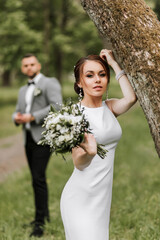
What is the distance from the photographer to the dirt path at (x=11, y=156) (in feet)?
29.7

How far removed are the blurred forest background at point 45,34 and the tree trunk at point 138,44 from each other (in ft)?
46.0

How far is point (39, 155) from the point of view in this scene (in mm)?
4895

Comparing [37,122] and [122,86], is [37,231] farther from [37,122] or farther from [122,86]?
[122,86]

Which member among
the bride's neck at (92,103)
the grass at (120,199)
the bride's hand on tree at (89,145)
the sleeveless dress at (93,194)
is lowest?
the grass at (120,199)

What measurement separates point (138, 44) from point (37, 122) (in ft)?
8.76

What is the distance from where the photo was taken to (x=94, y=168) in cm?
267

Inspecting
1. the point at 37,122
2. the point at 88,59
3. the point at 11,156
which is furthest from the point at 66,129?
the point at 11,156

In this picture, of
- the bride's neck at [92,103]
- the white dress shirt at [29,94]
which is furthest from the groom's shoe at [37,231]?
the bride's neck at [92,103]

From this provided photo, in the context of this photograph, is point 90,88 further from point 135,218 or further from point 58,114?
point 135,218

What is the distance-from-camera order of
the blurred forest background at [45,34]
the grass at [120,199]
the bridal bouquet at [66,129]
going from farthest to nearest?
the blurred forest background at [45,34] < the grass at [120,199] < the bridal bouquet at [66,129]

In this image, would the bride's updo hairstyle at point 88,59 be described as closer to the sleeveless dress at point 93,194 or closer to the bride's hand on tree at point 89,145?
the sleeveless dress at point 93,194

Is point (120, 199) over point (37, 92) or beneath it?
beneath

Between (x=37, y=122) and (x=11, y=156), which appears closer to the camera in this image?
(x=37, y=122)

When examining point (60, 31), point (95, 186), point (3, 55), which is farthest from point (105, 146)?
point (60, 31)
